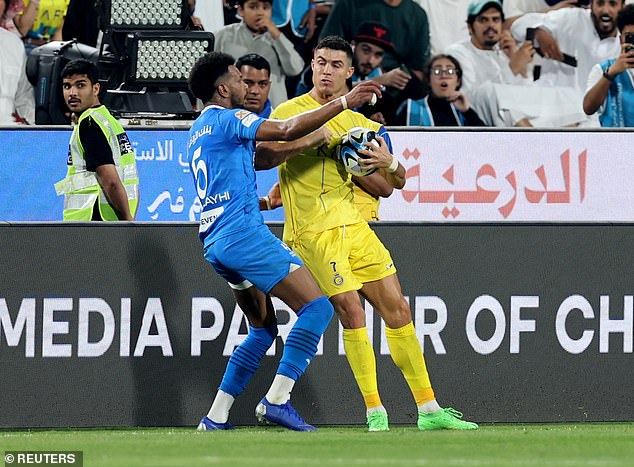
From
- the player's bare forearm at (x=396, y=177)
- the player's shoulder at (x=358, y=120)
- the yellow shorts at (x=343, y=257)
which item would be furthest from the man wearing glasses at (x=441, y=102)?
the yellow shorts at (x=343, y=257)

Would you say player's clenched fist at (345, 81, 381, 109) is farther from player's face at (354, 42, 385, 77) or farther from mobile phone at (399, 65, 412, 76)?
mobile phone at (399, 65, 412, 76)

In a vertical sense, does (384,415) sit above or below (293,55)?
below

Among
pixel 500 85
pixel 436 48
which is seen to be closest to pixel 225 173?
pixel 436 48

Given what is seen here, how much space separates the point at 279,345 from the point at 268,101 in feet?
14.1

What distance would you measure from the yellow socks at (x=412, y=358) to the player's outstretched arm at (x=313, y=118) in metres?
1.39

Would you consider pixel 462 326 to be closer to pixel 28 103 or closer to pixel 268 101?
pixel 268 101

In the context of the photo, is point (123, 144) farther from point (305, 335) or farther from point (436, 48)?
point (436, 48)

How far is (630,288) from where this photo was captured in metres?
8.52

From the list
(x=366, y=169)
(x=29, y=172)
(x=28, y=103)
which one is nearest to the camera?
(x=366, y=169)

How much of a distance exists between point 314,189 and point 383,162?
17.5 inches

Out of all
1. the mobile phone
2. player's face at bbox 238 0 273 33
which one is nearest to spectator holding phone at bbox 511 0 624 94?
the mobile phone

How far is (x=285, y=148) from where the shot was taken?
24.9ft

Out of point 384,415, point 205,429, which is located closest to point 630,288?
point 384,415

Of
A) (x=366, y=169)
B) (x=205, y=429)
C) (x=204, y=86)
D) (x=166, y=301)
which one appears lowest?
(x=205, y=429)
